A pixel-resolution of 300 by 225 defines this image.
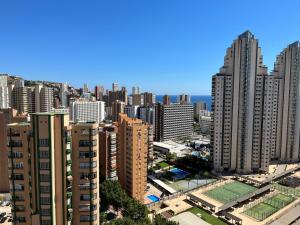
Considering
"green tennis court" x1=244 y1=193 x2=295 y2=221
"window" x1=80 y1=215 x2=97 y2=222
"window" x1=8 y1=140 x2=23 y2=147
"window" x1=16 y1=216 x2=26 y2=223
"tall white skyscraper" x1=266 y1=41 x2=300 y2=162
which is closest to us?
"window" x1=8 y1=140 x2=23 y2=147

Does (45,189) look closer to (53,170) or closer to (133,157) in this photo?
(53,170)

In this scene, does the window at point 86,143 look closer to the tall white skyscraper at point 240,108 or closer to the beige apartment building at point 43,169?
the beige apartment building at point 43,169

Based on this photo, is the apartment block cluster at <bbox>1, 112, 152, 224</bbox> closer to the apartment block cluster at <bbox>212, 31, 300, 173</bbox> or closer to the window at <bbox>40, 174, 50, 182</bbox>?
the window at <bbox>40, 174, 50, 182</bbox>

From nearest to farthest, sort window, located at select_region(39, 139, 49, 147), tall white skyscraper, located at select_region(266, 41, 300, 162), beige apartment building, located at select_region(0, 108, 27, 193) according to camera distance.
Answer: window, located at select_region(39, 139, 49, 147) < beige apartment building, located at select_region(0, 108, 27, 193) < tall white skyscraper, located at select_region(266, 41, 300, 162)

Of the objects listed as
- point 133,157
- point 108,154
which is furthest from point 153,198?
point 108,154

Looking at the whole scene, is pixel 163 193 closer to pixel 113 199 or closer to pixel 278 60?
pixel 113 199

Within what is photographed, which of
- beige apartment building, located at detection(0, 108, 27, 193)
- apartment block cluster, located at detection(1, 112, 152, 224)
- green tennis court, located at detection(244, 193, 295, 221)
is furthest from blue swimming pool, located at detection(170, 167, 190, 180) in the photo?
apartment block cluster, located at detection(1, 112, 152, 224)

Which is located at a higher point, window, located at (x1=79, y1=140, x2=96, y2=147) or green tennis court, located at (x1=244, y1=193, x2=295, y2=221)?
window, located at (x1=79, y1=140, x2=96, y2=147)
